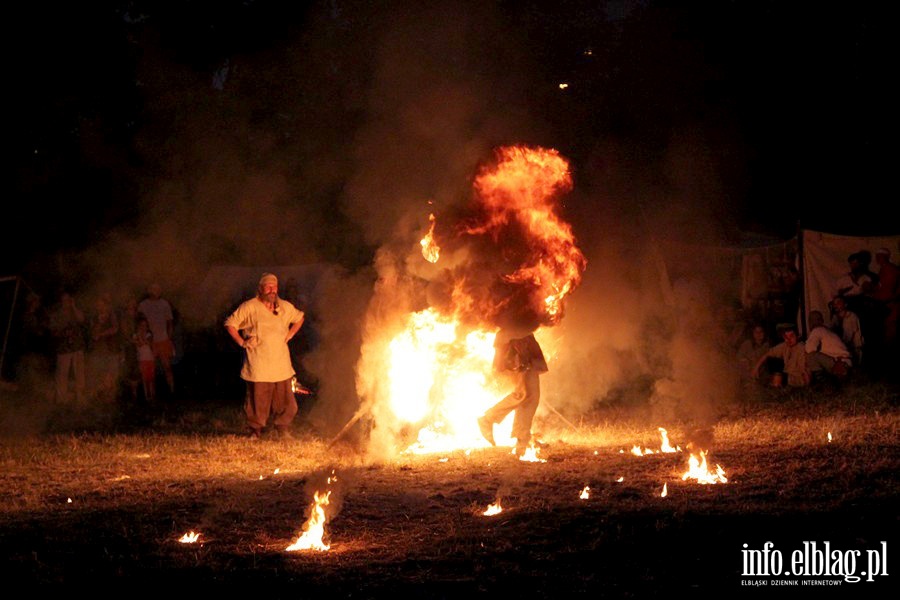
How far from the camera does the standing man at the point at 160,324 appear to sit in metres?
16.8

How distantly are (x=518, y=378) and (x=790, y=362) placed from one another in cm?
642

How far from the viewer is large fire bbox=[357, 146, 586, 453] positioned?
1105 cm

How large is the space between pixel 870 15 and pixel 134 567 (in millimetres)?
22862

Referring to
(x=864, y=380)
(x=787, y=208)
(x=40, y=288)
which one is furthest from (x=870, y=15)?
(x=40, y=288)

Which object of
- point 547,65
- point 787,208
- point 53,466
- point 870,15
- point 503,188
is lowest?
point 53,466

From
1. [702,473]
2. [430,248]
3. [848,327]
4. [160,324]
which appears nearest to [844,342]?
[848,327]

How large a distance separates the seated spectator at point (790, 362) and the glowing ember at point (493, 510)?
877 centimetres

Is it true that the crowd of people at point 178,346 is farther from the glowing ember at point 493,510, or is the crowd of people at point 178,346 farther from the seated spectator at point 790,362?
the glowing ember at point 493,510

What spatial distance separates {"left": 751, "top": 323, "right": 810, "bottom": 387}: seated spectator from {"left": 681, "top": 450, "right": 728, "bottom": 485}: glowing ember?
277 inches

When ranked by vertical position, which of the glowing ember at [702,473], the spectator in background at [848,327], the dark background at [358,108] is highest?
the dark background at [358,108]

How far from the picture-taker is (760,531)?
6523 mm

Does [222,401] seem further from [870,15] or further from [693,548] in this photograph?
[870,15]

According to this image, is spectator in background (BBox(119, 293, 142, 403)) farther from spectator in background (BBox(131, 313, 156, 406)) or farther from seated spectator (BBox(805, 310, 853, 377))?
seated spectator (BBox(805, 310, 853, 377))

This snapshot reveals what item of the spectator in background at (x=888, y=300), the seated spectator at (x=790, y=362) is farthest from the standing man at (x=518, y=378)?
the spectator in background at (x=888, y=300)
